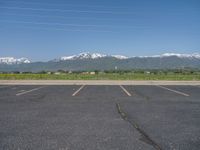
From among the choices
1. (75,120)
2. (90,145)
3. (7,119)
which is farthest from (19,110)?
(90,145)

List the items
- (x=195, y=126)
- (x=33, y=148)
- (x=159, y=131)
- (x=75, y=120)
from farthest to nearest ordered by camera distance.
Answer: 1. (x=75, y=120)
2. (x=195, y=126)
3. (x=159, y=131)
4. (x=33, y=148)

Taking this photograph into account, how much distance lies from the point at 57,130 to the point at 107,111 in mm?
3449

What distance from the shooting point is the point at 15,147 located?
18.1 ft

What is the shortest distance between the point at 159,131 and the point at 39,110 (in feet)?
16.8

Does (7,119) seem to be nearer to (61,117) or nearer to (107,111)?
(61,117)

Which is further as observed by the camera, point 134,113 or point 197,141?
point 134,113

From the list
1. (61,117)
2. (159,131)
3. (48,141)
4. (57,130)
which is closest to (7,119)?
(61,117)

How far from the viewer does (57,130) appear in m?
6.98

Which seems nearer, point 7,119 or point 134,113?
point 7,119

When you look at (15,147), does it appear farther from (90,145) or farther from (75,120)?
(75,120)

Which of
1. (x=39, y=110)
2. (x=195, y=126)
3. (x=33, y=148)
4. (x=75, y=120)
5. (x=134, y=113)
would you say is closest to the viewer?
(x=33, y=148)

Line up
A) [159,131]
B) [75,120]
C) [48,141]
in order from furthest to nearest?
[75,120] < [159,131] < [48,141]

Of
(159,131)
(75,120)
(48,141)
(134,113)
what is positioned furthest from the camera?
(134,113)

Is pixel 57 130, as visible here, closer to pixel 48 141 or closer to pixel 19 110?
pixel 48 141
